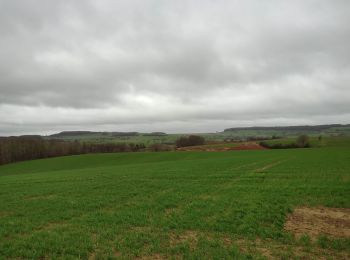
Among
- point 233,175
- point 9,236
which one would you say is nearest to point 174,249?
point 9,236

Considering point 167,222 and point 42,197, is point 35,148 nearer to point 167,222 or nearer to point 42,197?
point 42,197

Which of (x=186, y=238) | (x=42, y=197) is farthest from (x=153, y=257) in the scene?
(x=42, y=197)

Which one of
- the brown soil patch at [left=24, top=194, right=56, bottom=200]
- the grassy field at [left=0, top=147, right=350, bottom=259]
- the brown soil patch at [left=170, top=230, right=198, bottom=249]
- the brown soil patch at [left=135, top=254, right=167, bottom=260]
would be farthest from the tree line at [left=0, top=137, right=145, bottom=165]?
the brown soil patch at [left=135, top=254, right=167, bottom=260]

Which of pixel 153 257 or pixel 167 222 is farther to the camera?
pixel 167 222

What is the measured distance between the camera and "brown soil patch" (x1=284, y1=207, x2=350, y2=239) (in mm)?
9323

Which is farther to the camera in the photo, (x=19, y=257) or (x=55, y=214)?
(x=55, y=214)

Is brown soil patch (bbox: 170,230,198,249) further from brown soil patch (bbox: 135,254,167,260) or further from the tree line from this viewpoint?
the tree line

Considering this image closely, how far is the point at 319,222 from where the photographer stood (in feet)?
34.4

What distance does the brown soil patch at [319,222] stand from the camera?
9.32 metres

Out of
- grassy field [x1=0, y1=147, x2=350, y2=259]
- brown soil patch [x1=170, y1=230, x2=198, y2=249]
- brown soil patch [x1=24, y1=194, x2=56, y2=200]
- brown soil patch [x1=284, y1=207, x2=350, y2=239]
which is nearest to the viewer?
grassy field [x1=0, y1=147, x2=350, y2=259]

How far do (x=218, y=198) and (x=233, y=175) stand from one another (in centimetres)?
957

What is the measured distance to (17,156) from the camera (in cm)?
9194

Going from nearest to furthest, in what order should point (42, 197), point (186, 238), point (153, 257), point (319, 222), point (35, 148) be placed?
1. point (153, 257)
2. point (186, 238)
3. point (319, 222)
4. point (42, 197)
5. point (35, 148)

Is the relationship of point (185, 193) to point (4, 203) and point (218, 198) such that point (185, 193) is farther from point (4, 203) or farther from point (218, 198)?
point (4, 203)
